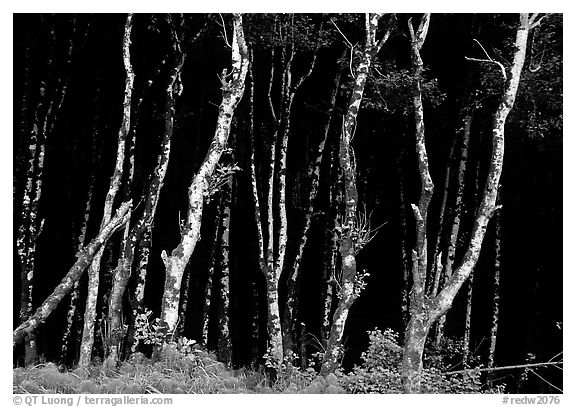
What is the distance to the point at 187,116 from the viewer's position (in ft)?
61.5

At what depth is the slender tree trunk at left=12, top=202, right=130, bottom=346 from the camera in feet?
42.1

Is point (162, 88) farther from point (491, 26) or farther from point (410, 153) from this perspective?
point (491, 26)

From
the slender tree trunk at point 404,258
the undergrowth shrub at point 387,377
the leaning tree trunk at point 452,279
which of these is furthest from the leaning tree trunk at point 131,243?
the slender tree trunk at point 404,258

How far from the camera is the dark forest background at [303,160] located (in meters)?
17.1

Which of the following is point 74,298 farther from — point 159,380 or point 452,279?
point 452,279

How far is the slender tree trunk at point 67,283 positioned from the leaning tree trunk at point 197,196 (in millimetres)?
2137

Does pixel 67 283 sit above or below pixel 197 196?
below

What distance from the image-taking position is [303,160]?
769 inches

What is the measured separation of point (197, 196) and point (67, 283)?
3.54 m

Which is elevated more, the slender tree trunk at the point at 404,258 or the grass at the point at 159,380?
the slender tree trunk at the point at 404,258

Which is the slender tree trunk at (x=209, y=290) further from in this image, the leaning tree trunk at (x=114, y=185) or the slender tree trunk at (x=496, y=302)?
the slender tree trunk at (x=496, y=302)

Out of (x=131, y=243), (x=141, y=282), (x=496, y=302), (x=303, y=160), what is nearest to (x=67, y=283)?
(x=131, y=243)

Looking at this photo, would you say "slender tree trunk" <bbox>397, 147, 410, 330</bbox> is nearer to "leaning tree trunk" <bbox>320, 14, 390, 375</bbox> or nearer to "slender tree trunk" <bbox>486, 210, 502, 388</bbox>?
"slender tree trunk" <bbox>486, 210, 502, 388</bbox>
